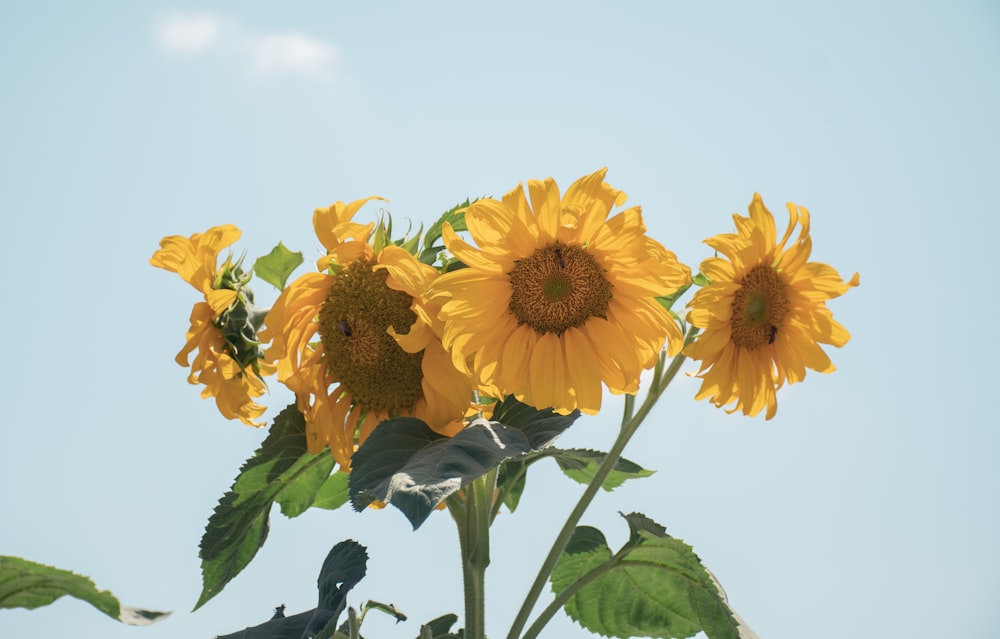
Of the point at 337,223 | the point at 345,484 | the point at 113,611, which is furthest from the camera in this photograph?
the point at 345,484

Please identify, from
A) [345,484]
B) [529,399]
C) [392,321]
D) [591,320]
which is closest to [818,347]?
[591,320]

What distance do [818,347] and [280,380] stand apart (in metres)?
0.77

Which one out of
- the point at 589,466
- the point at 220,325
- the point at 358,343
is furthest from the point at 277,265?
the point at 589,466

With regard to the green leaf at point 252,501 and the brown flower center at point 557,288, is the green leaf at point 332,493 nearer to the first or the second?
the green leaf at point 252,501

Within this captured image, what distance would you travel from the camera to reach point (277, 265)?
4.85 feet

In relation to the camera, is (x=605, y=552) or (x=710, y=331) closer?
(x=710, y=331)

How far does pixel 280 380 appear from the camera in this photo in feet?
4.54

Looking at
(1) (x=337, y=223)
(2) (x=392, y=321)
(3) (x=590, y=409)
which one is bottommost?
(3) (x=590, y=409)

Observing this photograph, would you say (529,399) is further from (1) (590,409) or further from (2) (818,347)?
(2) (818,347)

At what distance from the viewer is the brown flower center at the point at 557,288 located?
1.31 m

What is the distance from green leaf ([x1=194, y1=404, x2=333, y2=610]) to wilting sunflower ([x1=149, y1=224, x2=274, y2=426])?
8cm

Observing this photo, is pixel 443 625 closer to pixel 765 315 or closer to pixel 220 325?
pixel 220 325

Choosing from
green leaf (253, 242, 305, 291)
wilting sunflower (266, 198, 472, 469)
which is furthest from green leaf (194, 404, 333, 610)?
green leaf (253, 242, 305, 291)

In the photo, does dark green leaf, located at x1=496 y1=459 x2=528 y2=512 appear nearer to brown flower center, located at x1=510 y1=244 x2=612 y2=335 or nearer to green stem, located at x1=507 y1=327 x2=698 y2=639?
green stem, located at x1=507 y1=327 x2=698 y2=639
